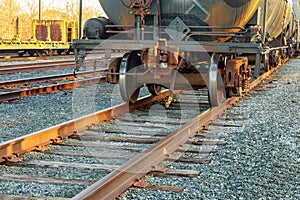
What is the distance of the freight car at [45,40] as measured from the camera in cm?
2522

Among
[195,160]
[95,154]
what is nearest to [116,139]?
[95,154]

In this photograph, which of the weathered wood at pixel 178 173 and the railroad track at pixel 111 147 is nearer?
the railroad track at pixel 111 147

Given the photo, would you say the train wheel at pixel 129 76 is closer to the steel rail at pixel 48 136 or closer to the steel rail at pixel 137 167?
the steel rail at pixel 48 136

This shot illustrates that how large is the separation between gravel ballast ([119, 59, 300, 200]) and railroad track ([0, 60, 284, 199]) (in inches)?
5.6

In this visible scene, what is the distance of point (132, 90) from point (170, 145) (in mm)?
2811

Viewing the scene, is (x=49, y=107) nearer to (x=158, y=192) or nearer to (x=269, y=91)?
(x=158, y=192)

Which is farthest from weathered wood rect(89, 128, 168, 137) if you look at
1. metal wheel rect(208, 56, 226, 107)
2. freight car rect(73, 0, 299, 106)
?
metal wheel rect(208, 56, 226, 107)

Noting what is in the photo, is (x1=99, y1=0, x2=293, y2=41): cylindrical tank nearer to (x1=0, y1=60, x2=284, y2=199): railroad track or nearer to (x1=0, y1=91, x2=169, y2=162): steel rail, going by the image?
(x1=0, y1=60, x2=284, y2=199): railroad track

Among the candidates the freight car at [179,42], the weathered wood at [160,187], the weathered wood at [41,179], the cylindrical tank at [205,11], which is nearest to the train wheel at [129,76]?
the freight car at [179,42]

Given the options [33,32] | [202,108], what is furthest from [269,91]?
[33,32]

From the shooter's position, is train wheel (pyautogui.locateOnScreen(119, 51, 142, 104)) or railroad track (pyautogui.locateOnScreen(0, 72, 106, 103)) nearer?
train wheel (pyautogui.locateOnScreen(119, 51, 142, 104))

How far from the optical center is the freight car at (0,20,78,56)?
25.2 meters

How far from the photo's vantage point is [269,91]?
33.6 feet

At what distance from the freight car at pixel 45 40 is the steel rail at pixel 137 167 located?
20706 millimetres
